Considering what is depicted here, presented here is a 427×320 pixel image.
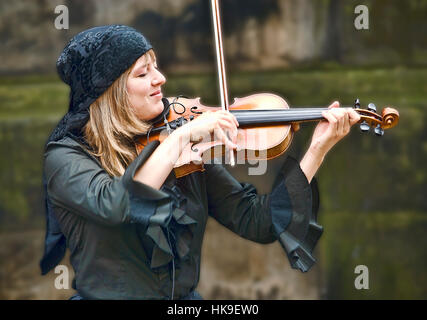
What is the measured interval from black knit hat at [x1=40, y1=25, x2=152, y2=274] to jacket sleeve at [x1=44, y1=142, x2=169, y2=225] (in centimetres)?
12

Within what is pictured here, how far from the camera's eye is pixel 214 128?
2.62 m

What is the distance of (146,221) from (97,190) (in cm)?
17

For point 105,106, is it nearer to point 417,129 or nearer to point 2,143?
point 2,143

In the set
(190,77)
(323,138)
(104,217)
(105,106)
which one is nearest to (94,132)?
(105,106)

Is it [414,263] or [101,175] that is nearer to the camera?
[101,175]

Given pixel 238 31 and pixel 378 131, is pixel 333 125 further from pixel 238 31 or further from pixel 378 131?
pixel 238 31

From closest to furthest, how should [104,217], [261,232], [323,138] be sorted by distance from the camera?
[104,217] → [323,138] → [261,232]

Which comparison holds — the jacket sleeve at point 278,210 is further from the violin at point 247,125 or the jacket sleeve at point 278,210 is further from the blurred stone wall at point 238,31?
the blurred stone wall at point 238,31

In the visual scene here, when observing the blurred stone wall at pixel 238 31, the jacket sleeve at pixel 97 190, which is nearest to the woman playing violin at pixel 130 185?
the jacket sleeve at pixel 97 190

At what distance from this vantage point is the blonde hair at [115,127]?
107 inches

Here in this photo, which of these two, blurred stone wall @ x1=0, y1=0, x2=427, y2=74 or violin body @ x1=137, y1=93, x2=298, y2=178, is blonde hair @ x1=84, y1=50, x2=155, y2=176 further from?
blurred stone wall @ x1=0, y1=0, x2=427, y2=74

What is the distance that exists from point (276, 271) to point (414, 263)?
71 centimetres

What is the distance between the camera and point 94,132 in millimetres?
2740

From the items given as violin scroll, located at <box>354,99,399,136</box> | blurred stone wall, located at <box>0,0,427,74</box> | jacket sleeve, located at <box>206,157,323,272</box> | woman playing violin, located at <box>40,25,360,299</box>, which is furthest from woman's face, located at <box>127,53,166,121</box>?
blurred stone wall, located at <box>0,0,427,74</box>
